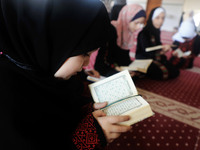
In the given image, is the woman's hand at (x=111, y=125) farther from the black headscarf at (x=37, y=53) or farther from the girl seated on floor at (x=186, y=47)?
the girl seated on floor at (x=186, y=47)

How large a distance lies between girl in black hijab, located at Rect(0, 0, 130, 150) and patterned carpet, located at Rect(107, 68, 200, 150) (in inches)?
19.1

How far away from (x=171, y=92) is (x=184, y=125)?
1.79ft

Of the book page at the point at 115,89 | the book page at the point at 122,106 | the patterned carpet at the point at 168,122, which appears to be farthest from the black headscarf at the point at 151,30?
the book page at the point at 122,106

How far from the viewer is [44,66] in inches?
20.5

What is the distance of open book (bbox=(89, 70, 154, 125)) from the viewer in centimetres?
56

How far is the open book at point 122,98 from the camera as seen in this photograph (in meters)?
0.56

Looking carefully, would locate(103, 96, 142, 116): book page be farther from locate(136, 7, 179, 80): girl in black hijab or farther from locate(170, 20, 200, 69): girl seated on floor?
locate(170, 20, 200, 69): girl seated on floor

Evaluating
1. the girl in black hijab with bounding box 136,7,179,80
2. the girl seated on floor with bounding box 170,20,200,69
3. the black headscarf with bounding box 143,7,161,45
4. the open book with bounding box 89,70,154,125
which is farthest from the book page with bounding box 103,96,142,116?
the girl seated on floor with bounding box 170,20,200,69

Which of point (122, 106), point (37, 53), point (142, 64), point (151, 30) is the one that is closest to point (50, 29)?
point (37, 53)

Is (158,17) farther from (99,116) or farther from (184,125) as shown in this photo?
(99,116)

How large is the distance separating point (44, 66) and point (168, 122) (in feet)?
3.46

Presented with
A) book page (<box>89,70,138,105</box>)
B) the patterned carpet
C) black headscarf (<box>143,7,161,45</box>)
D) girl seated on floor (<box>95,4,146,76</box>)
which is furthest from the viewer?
black headscarf (<box>143,7,161,45</box>)

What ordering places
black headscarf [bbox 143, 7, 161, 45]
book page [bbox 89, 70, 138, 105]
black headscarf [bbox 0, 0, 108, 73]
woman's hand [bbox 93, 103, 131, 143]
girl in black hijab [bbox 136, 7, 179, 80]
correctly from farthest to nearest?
black headscarf [bbox 143, 7, 161, 45], girl in black hijab [bbox 136, 7, 179, 80], book page [bbox 89, 70, 138, 105], woman's hand [bbox 93, 103, 131, 143], black headscarf [bbox 0, 0, 108, 73]

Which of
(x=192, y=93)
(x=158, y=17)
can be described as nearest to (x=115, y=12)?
(x=158, y=17)
